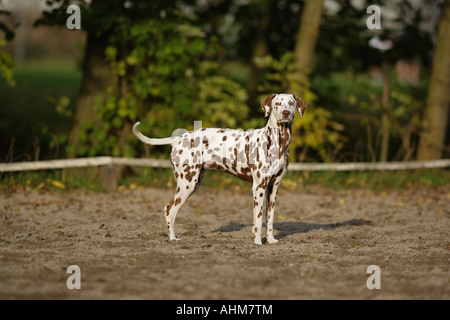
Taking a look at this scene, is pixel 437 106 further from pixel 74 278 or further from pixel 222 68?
pixel 74 278

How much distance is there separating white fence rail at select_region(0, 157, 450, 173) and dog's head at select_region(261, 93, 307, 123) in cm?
524

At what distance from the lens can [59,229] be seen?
903cm

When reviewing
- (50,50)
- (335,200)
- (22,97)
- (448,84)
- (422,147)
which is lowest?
(335,200)

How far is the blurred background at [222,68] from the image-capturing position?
1370cm

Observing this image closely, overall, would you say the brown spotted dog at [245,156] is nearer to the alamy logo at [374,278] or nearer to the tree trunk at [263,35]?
the alamy logo at [374,278]

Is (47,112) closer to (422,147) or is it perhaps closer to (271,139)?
(422,147)

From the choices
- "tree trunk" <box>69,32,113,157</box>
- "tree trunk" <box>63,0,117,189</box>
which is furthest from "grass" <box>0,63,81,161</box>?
"tree trunk" <box>69,32,113,157</box>

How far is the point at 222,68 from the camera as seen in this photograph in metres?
15.7

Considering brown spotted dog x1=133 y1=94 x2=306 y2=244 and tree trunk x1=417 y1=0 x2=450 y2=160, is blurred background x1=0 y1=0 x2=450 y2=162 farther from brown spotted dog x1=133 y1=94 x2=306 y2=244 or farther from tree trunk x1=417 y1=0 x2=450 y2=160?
brown spotted dog x1=133 y1=94 x2=306 y2=244

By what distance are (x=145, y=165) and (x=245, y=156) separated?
548cm

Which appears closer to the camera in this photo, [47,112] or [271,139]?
[271,139]

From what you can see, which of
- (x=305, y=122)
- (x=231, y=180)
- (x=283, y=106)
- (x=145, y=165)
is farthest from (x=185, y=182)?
(x=305, y=122)

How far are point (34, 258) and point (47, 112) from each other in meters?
22.5
